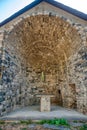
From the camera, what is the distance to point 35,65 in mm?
8969

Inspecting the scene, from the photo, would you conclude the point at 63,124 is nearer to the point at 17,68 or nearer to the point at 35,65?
the point at 17,68

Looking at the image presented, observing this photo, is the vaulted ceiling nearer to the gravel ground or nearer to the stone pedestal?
the stone pedestal

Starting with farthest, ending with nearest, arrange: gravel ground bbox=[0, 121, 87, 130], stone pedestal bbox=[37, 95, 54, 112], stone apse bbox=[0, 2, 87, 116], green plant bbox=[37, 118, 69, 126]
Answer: stone pedestal bbox=[37, 95, 54, 112] < stone apse bbox=[0, 2, 87, 116] < green plant bbox=[37, 118, 69, 126] < gravel ground bbox=[0, 121, 87, 130]

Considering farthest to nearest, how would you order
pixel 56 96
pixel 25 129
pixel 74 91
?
pixel 56 96 < pixel 74 91 < pixel 25 129

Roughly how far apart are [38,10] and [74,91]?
3.75 m

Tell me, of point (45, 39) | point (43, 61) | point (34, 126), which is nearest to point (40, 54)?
point (43, 61)

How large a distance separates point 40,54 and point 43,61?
18.9 inches

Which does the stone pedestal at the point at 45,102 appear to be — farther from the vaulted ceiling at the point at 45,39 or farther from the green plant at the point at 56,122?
the vaulted ceiling at the point at 45,39

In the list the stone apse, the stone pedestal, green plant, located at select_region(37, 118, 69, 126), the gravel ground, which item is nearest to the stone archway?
the stone apse

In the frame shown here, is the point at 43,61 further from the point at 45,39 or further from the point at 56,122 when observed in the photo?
the point at 56,122

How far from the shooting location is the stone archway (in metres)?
6.61

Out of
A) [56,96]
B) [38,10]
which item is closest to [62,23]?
[38,10]

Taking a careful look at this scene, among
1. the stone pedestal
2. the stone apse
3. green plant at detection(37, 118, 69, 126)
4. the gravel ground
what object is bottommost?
the gravel ground

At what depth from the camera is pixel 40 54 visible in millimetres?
8695
